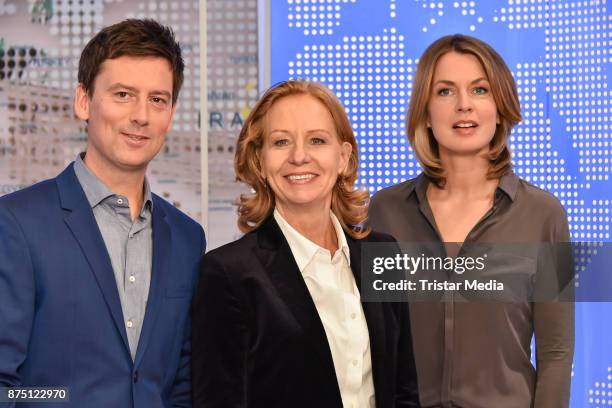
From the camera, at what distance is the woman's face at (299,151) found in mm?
2172

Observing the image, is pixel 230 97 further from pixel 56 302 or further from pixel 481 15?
pixel 56 302

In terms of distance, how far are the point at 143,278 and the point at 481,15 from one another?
1.67 meters

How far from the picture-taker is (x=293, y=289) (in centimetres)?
210

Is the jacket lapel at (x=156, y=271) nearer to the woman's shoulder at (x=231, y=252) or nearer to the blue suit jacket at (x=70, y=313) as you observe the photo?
the blue suit jacket at (x=70, y=313)

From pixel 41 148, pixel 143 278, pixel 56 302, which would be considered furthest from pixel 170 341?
pixel 41 148

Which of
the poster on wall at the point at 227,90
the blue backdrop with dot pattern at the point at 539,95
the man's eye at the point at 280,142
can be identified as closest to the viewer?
the man's eye at the point at 280,142

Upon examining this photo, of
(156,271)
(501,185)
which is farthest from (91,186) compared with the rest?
(501,185)

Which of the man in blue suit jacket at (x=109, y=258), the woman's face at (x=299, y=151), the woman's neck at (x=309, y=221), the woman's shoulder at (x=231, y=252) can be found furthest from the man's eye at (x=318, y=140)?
the man in blue suit jacket at (x=109, y=258)

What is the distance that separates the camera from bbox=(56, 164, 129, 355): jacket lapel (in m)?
2.09

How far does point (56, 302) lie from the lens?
6.70 feet

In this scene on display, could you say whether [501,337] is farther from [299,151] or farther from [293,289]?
[299,151]

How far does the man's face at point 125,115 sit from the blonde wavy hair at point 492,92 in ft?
2.89

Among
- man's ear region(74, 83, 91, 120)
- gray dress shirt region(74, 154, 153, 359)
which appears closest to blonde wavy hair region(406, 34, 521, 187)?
gray dress shirt region(74, 154, 153, 359)

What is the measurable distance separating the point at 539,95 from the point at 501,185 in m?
0.54
